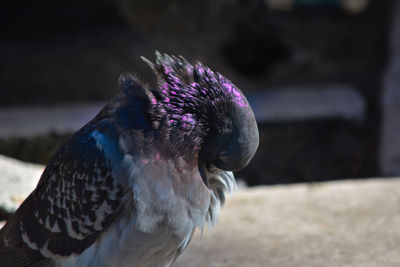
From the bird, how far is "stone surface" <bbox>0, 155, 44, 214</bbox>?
1.22m

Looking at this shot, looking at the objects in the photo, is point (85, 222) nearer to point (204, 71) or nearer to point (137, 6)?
point (204, 71)

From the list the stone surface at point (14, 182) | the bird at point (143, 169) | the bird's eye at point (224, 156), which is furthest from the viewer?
the stone surface at point (14, 182)

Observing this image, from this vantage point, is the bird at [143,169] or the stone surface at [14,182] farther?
the stone surface at [14,182]

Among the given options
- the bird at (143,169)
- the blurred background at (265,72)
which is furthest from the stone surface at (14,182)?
the blurred background at (265,72)

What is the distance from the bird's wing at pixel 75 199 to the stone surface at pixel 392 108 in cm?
376

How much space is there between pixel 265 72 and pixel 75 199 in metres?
4.57

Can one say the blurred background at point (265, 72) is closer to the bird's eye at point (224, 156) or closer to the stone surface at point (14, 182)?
the stone surface at point (14, 182)

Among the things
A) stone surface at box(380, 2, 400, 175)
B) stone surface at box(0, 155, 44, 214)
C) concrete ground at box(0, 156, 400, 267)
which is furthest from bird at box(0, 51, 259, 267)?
stone surface at box(380, 2, 400, 175)

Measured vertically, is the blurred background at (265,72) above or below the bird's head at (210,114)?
below

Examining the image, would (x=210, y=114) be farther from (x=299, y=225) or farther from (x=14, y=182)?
(x=14, y=182)

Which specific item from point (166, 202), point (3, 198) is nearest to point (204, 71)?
point (166, 202)

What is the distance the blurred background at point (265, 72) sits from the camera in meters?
5.62

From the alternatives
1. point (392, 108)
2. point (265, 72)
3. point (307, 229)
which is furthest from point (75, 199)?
point (265, 72)

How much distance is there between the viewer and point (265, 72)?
6.73 metres
